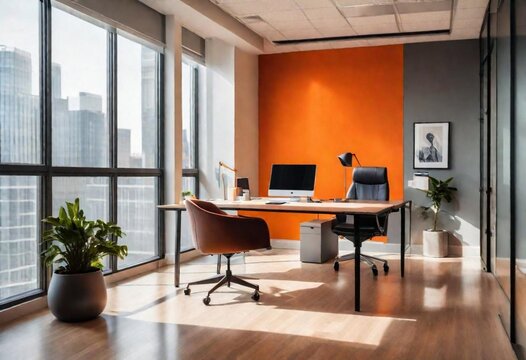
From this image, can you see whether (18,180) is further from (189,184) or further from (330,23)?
(330,23)

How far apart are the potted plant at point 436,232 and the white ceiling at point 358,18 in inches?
70.3

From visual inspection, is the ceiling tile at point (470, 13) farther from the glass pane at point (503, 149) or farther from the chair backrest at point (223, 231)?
the chair backrest at point (223, 231)

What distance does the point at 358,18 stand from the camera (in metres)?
5.85

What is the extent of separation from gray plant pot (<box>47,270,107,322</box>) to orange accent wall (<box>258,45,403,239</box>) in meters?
3.91

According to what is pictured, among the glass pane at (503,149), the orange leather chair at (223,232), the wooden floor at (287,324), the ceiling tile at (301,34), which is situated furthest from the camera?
the ceiling tile at (301,34)

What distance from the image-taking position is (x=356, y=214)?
401 cm

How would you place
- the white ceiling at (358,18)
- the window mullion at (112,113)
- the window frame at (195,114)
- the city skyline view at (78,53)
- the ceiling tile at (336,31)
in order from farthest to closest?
the window frame at (195,114) < the ceiling tile at (336,31) < the white ceiling at (358,18) < the window mullion at (112,113) < the city skyline view at (78,53)

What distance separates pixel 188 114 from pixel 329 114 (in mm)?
1891

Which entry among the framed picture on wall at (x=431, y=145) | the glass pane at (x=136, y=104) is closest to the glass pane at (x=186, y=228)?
the glass pane at (x=136, y=104)

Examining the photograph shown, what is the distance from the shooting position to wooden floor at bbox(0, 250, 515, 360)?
121 inches

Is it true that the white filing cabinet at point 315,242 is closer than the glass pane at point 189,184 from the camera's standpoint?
Yes

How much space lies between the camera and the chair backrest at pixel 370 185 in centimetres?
569

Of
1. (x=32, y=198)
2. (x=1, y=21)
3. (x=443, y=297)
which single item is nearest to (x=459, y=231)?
(x=443, y=297)

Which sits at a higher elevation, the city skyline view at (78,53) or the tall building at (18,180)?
the city skyline view at (78,53)
